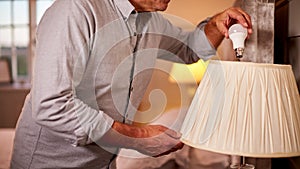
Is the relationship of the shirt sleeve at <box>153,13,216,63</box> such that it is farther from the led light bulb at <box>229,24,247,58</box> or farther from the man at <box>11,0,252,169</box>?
the led light bulb at <box>229,24,247,58</box>

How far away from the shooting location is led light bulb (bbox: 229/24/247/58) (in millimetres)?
912

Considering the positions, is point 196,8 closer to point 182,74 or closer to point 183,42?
point 183,42

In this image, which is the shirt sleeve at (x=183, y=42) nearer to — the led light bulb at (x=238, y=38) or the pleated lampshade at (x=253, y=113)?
the led light bulb at (x=238, y=38)

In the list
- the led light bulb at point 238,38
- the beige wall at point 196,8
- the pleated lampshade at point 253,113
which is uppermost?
the beige wall at point 196,8

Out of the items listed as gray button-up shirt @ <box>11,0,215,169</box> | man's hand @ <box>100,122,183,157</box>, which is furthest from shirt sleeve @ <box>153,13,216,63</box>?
man's hand @ <box>100,122,183,157</box>

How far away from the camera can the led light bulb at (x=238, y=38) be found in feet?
2.99

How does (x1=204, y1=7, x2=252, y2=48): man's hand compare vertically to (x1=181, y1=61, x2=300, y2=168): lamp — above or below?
above

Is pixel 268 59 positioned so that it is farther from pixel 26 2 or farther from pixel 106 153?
pixel 26 2

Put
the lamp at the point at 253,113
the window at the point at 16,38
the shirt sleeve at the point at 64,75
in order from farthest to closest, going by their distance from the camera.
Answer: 1. the window at the point at 16,38
2. the shirt sleeve at the point at 64,75
3. the lamp at the point at 253,113

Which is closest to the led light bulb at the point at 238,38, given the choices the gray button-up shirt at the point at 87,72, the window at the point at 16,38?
the gray button-up shirt at the point at 87,72

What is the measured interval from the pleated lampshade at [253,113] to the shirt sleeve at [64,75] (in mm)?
272

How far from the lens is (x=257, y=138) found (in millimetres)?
762

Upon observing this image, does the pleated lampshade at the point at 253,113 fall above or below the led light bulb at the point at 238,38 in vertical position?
below

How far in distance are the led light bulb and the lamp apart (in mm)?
128
